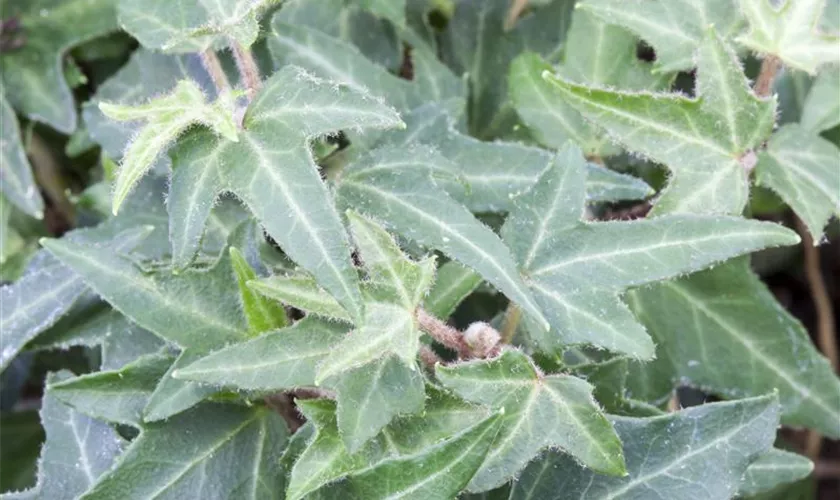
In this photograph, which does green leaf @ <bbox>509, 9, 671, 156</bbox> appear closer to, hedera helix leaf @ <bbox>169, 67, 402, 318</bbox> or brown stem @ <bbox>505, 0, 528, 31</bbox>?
brown stem @ <bbox>505, 0, 528, 31</bbox>

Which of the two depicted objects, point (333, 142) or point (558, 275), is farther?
point (333, 142)

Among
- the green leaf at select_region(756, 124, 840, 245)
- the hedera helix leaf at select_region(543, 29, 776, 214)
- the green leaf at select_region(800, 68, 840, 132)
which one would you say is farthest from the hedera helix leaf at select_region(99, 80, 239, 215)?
the green leaf at select_region(800, 68, 840, 132)

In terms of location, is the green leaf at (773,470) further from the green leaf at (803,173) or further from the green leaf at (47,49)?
the green leaf at (47,49)

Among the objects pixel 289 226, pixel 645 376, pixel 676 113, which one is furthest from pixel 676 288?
pixel 289 226

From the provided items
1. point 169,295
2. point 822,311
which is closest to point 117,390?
point 169,295

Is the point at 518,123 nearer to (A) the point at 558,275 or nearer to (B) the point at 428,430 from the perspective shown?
(A) the point at 558,275

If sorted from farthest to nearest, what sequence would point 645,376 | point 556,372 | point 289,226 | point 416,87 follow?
point 416,87 < point 645,376 < point 556,372 < point 289,226

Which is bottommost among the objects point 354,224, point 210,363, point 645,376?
point 645,376
